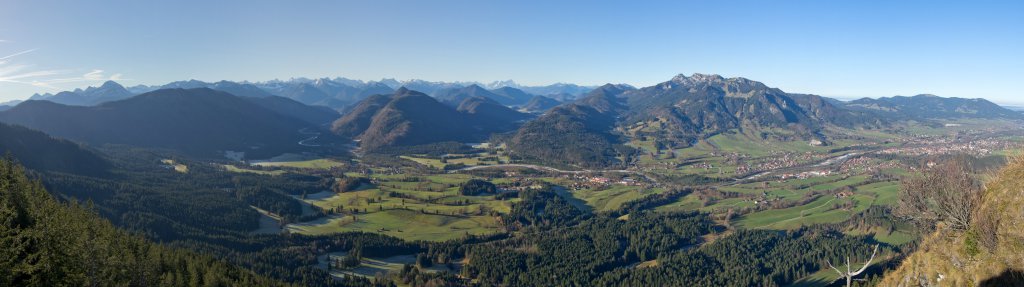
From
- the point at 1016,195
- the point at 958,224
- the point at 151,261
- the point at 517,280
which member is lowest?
the point at 517,280

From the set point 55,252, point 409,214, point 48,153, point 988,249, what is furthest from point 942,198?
point 48,153

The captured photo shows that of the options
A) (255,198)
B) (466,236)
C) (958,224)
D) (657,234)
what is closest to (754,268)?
(657,234)

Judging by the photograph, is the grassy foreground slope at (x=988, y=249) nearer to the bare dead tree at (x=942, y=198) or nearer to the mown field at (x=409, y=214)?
the bare dead tree at (x=942, y=198)

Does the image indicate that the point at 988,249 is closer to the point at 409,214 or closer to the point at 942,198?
the point at 942,198

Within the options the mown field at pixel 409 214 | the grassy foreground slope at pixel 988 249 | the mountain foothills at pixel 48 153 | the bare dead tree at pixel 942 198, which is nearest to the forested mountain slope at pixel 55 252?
the grassy foreground slope at pixel 988 249

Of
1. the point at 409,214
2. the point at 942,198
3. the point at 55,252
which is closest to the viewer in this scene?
the point at 55,252

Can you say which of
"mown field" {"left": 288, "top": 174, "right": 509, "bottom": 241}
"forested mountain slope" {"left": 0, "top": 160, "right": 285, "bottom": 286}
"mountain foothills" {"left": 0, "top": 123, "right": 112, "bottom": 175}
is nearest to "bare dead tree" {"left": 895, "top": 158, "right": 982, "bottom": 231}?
"forested mountain slope" {"left": 0, "top": 160, "right": 285, "bottom": 286}

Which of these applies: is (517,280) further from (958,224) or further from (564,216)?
(958,224)

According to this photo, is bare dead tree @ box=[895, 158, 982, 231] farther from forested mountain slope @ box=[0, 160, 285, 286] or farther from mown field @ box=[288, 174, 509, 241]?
mown field @ box=[288, 174, 509, 241]
